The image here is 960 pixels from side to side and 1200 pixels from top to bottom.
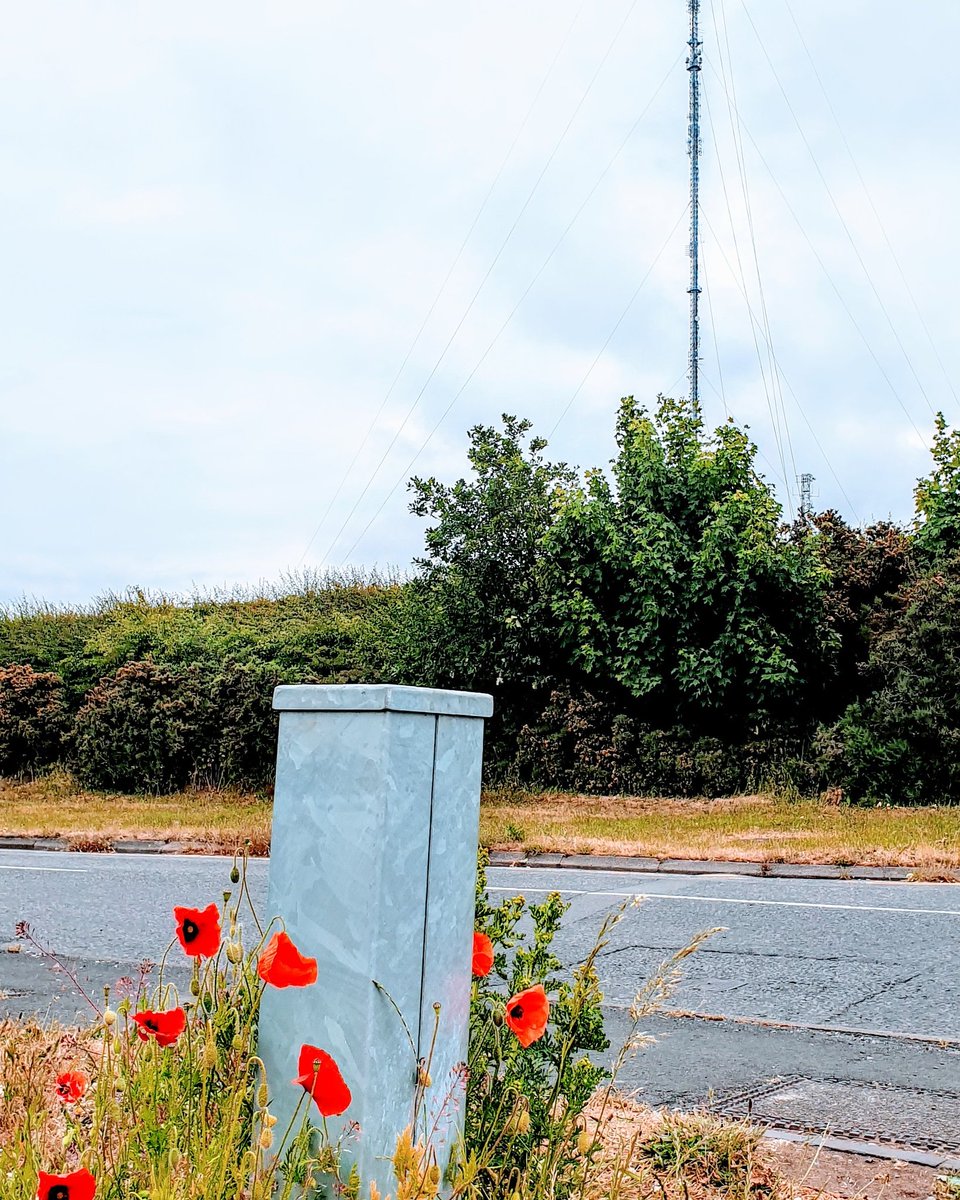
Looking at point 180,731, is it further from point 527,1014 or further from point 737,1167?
point 527,1014

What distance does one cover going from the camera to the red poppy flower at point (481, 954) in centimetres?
256

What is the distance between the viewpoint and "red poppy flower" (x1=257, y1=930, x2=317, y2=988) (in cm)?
196

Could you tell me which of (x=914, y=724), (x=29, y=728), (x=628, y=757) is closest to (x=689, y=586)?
(x=628, y=757)

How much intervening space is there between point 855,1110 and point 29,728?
1804cm

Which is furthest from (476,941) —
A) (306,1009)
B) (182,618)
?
(182,618)

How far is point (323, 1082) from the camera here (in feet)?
6.46

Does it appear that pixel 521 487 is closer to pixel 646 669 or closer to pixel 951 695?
pixel 646 669

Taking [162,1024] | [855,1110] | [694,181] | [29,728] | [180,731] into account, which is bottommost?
[855,1110]

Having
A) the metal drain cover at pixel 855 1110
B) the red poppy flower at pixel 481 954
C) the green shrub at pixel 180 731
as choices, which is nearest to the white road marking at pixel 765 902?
the metal drain cover at pixel 855 1110

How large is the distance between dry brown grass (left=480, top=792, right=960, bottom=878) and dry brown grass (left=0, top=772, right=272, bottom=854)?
3072 millimetres

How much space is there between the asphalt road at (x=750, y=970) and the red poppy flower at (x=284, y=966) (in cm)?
228

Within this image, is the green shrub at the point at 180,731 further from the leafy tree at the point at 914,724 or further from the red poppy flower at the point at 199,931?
the red poppy flower at the point at 199,931

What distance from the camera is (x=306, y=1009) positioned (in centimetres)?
216

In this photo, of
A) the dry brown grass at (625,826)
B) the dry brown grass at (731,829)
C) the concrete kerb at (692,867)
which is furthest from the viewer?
the dry brown grass at (625,826)
